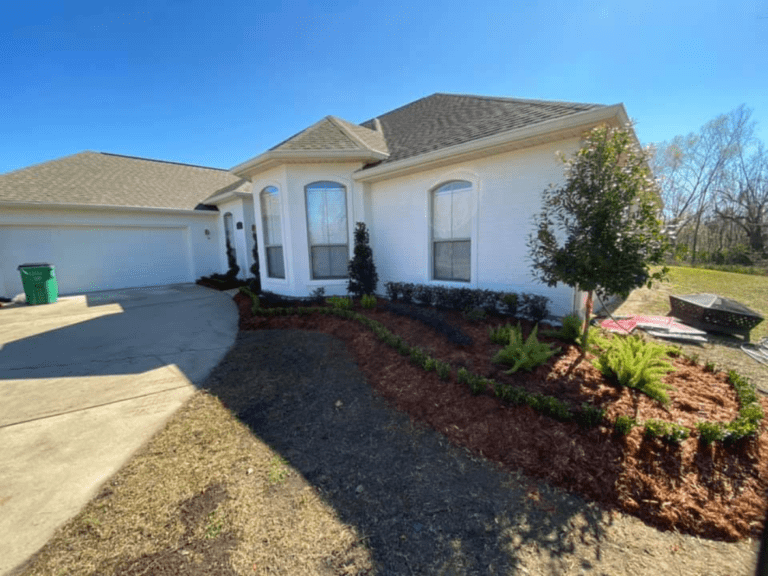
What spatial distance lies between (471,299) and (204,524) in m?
5.08

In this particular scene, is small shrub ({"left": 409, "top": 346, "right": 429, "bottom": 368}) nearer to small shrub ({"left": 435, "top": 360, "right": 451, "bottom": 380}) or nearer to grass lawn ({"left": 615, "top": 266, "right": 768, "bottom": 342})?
small shrub ({"left": 435, "top": 360, "right": 451, "bottom": 380})

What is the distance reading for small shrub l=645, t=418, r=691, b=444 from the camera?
8.38 feet

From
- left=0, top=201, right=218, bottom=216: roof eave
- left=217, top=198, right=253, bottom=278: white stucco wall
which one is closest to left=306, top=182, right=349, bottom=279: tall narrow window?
left=217, top=198, right=253, bottom=278: white stucco wall

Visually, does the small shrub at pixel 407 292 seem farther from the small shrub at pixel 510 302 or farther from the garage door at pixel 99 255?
the garage door at pixel 99 255

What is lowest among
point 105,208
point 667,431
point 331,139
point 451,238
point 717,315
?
point 667,431

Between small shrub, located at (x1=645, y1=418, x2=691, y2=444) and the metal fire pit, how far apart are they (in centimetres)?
484

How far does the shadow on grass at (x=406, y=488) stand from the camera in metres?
1.92

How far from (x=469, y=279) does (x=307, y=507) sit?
5.24 meters

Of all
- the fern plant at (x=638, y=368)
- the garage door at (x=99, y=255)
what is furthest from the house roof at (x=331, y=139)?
the garage door at (x=99, y=255)

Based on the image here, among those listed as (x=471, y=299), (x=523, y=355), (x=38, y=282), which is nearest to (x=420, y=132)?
(x=471, y=299)

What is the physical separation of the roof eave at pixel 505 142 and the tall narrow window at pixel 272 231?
248cm

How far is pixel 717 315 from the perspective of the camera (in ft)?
18.8

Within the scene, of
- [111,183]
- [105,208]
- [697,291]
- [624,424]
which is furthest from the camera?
[111,183]

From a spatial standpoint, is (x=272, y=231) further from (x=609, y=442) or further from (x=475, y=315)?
(x=609, y=442)
